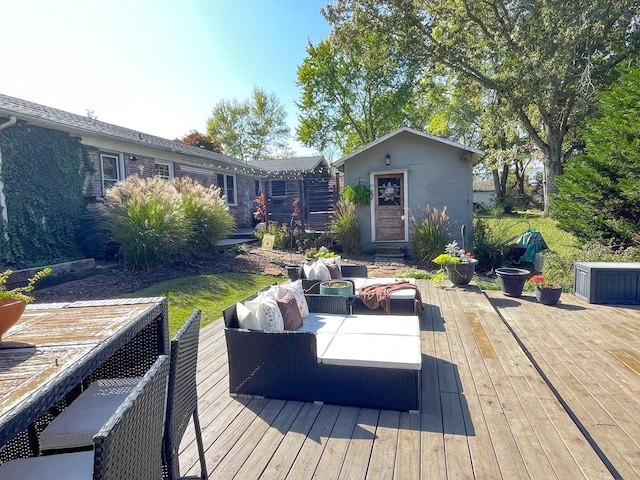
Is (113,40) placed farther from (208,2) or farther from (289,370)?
(289,370)

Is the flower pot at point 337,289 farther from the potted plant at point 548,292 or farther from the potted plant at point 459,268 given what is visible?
the potted plant at point 548,292

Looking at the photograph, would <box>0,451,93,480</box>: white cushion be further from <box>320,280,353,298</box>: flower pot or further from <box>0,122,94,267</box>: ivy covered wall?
<box>0,122,94,267</box>: ivy covered wall

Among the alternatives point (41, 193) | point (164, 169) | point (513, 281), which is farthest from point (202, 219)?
point (513, 281)

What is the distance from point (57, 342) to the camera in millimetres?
1462

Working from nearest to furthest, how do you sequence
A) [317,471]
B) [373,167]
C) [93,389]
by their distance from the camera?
[93,389] → [317,471] → [373,167]

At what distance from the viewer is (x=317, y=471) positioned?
6.24ft

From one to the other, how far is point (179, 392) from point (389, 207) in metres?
9.36

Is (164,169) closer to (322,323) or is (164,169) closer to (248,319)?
(322,323)

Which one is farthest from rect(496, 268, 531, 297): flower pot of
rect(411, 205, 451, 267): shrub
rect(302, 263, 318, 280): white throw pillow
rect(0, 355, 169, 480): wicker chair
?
rect(0, 355, 169, 480): wicker chair

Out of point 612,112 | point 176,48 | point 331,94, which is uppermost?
point 331,94

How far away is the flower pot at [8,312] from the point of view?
141 cm

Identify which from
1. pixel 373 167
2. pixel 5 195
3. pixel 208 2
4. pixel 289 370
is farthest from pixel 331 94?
pixel 289 370

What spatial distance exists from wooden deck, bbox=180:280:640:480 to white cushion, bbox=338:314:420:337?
14.0 inches

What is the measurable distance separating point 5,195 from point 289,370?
26.1ft
